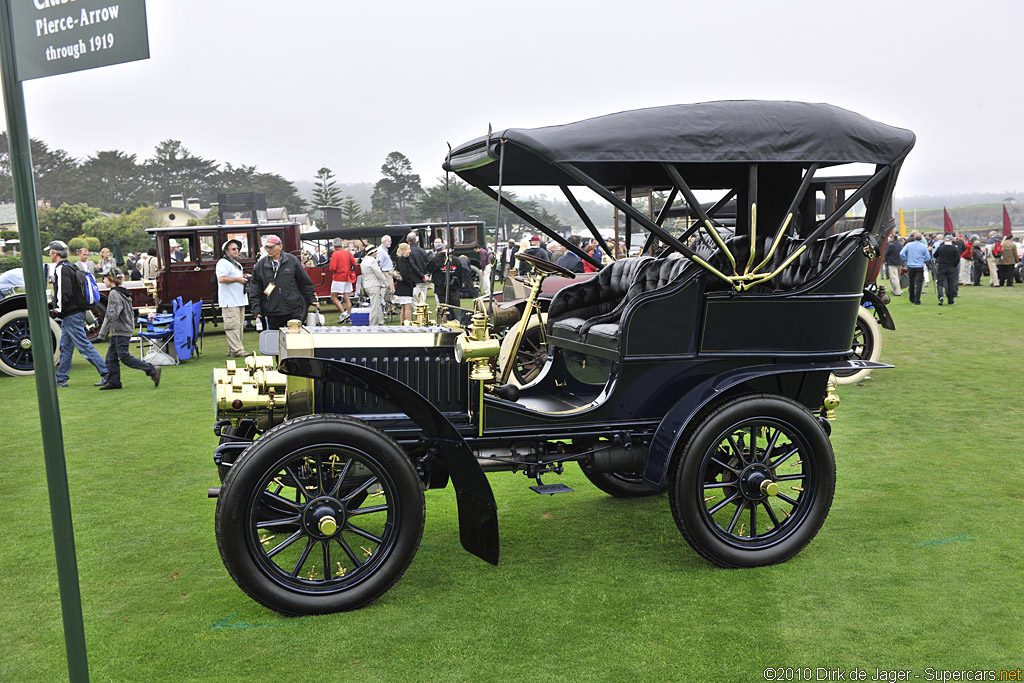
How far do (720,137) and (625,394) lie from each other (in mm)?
1265

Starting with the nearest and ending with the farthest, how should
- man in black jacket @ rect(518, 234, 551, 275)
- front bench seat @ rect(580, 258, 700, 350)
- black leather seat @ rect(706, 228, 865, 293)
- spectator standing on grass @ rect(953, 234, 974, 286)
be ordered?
black leather seat @ rect(706, 228, 865, 293)
front bench seat @ rect(580, 258, 700, 350)
man in black jacket @ rect(518, 234, 551, 275)
spectator standing on grass @ rect(953, 234, 974, 286)

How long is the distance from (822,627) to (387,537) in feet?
5.91

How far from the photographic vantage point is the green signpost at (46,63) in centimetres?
212

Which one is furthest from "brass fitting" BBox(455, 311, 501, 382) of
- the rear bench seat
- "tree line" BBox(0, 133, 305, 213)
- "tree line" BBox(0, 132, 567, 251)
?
"tree line" BBox(0, 133, 305, 213)

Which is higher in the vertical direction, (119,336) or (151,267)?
(151,267)

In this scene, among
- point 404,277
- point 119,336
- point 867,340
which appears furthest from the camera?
point 404,277

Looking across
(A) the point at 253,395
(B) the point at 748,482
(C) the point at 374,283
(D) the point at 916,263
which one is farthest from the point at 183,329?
(D) the point at 916,263

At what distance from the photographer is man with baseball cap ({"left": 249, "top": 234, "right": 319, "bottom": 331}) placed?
955 cm

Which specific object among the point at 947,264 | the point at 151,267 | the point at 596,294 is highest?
the point at 596,294

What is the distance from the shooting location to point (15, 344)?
10.7m

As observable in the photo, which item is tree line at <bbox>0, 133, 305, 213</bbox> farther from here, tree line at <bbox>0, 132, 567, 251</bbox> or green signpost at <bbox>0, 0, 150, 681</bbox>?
green signpost at <bbox>0, 0, 150, 681</bbox>

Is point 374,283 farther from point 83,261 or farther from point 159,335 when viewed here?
point 83,261

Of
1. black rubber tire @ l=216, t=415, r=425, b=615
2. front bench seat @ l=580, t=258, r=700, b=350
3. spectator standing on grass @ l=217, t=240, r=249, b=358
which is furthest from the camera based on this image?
spectator standing on grass @ l=217, t=240, r=249, b=358

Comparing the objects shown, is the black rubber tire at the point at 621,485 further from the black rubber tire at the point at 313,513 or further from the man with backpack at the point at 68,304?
the man with backpack at the point at 68,304
